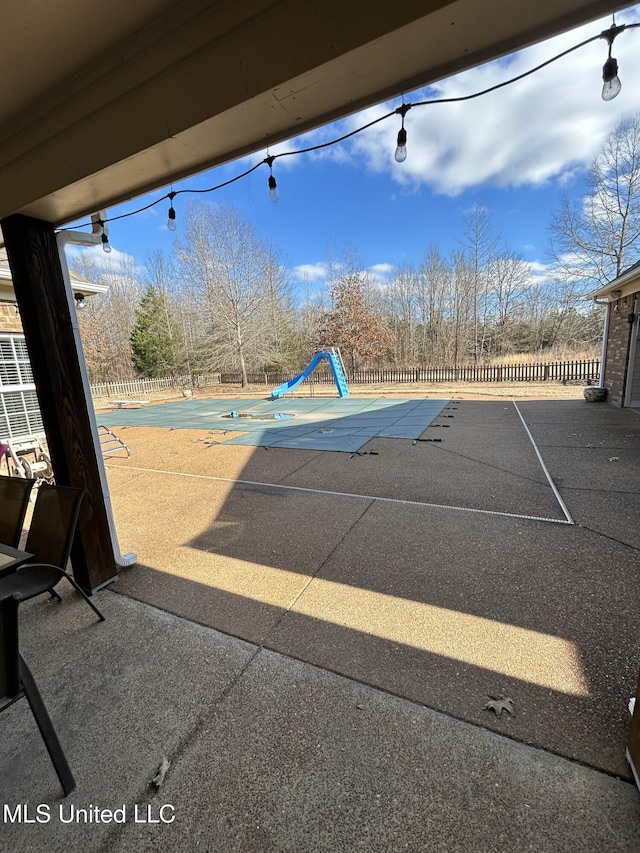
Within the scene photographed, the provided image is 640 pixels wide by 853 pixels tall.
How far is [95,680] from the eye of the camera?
5.82 feet

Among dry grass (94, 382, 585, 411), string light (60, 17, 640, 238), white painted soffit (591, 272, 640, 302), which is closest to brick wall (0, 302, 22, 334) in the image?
string light (60, 17, 640, 238)

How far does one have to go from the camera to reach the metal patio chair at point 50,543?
1.99 meters

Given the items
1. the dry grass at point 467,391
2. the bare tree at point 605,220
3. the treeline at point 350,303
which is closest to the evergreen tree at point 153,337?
the treeline at point 350,303

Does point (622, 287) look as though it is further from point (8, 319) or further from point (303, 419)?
point (8, 319)

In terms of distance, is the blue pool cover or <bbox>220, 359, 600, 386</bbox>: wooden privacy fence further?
<bbox>220, 359, 600, 386</bbox>: wooden privacy fence

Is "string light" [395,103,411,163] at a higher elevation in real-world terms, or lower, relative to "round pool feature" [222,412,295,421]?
higher

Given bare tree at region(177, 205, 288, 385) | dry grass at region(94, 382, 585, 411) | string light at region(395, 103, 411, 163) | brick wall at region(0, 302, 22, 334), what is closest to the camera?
string light at region(395, 103, 411, 163)

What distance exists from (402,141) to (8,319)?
6.19m

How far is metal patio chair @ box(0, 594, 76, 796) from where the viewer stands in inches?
42.9

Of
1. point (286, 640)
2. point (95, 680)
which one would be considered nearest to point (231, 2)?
point (286, 640)

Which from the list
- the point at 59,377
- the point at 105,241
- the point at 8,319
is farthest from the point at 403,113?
the point at 8,319

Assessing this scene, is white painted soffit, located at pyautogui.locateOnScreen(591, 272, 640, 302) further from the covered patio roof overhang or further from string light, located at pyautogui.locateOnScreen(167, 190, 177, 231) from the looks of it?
string light, located at pyautogui.locateOnScreen(167, 190, 177, 231)

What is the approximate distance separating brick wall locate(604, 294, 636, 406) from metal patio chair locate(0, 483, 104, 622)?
10.9 metres

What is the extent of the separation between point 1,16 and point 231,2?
2.78 feet
